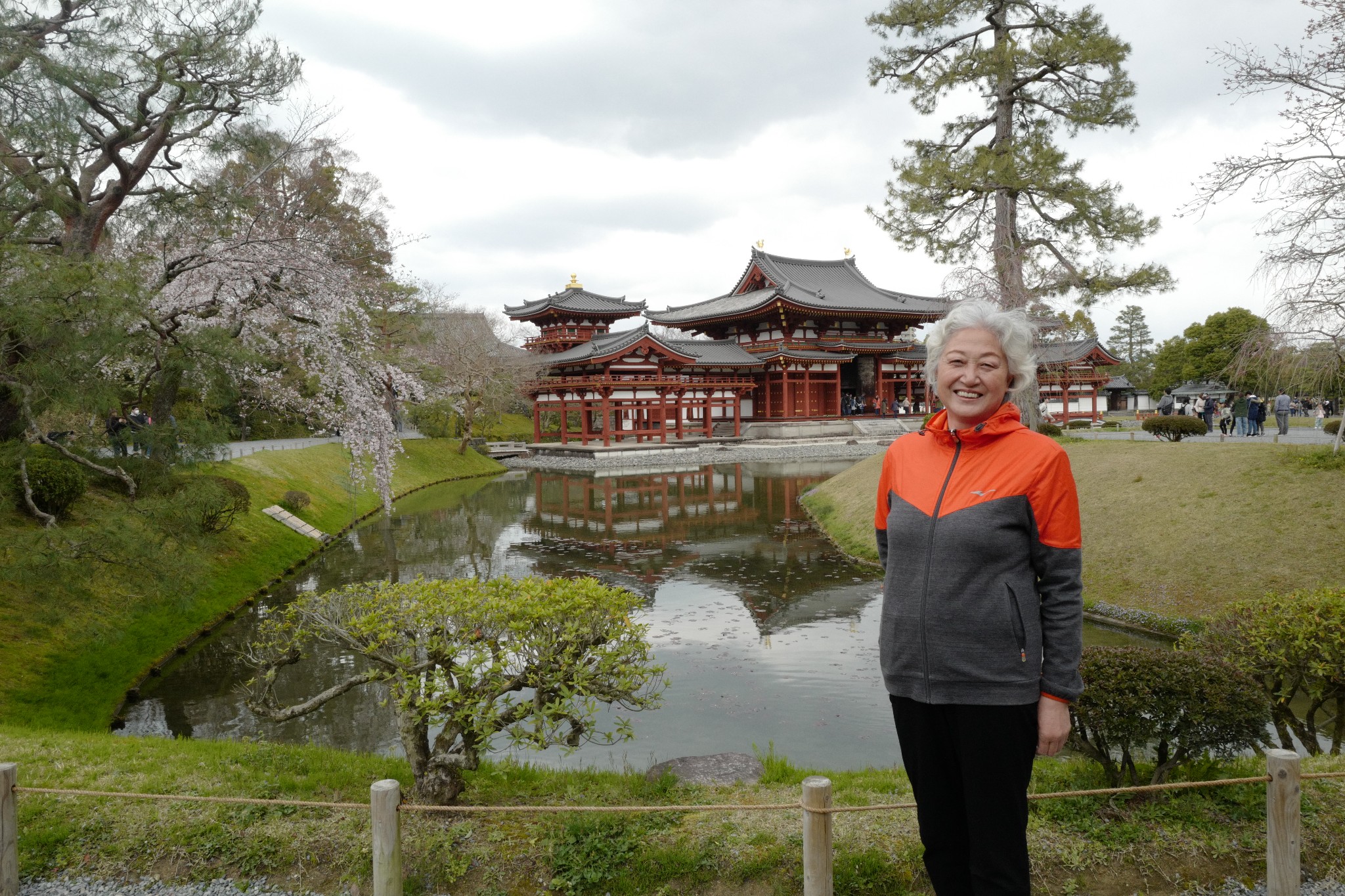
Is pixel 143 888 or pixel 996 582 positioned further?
pixel 143 888

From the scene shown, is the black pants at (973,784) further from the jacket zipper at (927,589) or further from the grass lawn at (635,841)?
the grass lawn at (635,841)

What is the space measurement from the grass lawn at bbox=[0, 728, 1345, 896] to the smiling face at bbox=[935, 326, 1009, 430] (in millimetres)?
2419

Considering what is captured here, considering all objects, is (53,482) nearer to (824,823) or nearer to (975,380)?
(824,823)

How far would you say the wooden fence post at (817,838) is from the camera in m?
3.16

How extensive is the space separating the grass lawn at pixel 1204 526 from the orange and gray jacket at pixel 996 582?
8182 mm

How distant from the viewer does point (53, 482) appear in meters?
9.46

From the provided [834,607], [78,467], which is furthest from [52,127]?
[834,607]

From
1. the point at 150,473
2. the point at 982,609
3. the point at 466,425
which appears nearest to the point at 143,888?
the point at 982,609

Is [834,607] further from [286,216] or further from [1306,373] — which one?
[286,216]

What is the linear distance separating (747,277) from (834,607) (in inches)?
1238

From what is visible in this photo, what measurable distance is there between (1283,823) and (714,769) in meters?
3.15

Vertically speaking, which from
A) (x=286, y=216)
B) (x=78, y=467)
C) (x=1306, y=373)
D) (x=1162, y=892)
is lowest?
(x=1162, y=892)

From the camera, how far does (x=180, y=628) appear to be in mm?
9578

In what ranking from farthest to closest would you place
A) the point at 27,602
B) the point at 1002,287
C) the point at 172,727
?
1. the point at 1002,287
2. the point at 27,602
3. the point at 172,727
